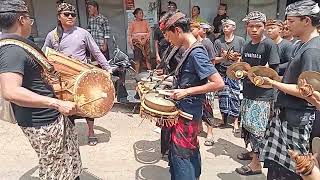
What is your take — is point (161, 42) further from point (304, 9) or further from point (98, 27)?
point (304, 9)

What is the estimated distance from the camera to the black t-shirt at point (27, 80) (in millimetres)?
2332

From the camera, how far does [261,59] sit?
363 cm

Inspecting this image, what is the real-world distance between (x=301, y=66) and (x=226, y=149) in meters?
2.21

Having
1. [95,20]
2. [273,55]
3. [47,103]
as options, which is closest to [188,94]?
[47,103]

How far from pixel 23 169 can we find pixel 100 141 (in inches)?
42.0

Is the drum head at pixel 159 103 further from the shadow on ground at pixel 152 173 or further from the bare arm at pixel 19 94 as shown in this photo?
the shadow on ground at pixel 152 173

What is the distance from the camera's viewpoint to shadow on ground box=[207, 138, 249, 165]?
14.1ft

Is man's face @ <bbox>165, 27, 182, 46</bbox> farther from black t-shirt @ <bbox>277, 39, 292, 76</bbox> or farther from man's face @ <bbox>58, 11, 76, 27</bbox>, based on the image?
man's face @ <bbox>58, 11, 76, 27</bbox>

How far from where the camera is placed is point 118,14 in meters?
8.23

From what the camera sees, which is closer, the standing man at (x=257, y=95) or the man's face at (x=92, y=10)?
the standing man at (x=257, y=95)

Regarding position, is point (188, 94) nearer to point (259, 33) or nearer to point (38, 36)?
point (259, 33)

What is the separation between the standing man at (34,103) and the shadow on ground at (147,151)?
1261 millimetres

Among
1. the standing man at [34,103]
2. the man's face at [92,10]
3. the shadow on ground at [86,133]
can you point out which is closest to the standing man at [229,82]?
the shadow on ground at [86,133]

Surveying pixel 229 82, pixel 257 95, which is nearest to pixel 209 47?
pixel 229 82
